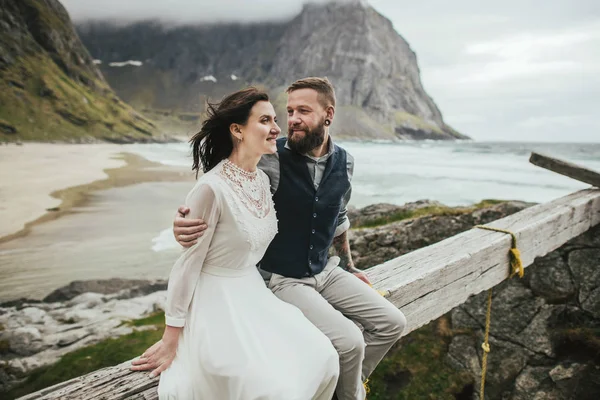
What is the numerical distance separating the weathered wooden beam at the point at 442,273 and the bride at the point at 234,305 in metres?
0.13

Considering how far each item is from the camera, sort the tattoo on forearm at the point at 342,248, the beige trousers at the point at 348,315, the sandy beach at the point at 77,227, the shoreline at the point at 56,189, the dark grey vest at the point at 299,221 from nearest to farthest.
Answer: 1. the beige trousers at the point at 348,315
2. the dark grey vest at the point at 299,221
3. the tattoo on forearm at the point at 342,248
4. the sandy beach at the point at 77,227
5. the shoreline at the point at 56,189

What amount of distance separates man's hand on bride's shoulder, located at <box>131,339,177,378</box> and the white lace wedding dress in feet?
0.11

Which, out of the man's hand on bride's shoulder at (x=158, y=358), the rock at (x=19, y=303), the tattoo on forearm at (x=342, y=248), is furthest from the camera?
the rock at (x=19, y=303)

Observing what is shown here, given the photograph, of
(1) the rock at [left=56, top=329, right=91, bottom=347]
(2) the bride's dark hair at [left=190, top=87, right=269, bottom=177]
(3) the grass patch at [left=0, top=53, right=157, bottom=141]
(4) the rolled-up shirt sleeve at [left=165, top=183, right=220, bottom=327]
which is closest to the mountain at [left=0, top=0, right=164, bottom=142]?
(3) the grass patch at [left=0, top=53, right=157, bottom=141]

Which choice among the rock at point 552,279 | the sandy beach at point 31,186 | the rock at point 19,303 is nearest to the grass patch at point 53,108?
the sandy beach at point 31,186

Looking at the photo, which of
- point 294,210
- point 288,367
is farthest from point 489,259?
point 288,367

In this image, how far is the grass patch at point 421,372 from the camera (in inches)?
147

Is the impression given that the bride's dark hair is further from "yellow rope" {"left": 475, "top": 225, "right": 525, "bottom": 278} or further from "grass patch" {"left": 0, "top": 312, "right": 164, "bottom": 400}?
"grass patch" {"left": 0, "top": 312, "right": 164, "bottom": 400}

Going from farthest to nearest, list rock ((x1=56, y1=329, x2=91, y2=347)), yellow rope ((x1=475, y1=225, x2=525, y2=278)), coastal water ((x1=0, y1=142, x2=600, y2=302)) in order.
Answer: coastal water ((x1=0, y1=142, x2=600, y2=302)) → rock ((x1=56, y1=329, x2=91, y2=347)) → yellow rope ((x1=475, y1=225, x2=525, y2=278))

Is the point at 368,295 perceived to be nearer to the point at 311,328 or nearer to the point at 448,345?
the point at 311,328

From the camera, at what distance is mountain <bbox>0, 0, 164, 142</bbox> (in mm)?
80625

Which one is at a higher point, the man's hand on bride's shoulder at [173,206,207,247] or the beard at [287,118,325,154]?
the beard at [287,118,325,154]

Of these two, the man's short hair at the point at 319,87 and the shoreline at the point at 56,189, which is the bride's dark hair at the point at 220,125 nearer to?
the man's short hair at the point at 319,87

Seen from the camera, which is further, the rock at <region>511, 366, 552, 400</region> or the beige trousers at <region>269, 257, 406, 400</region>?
the rock at <region>511, 366, 552, 400</region>
